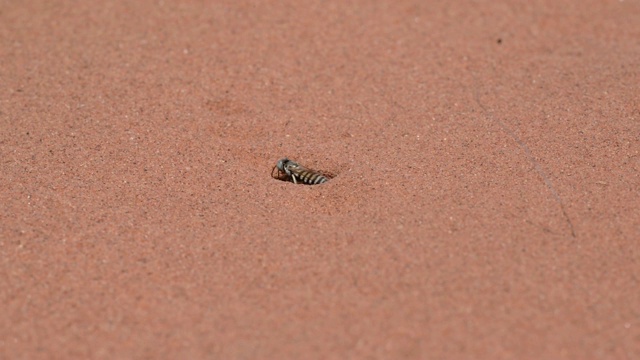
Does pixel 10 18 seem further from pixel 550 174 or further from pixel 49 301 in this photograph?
pixel 550 174

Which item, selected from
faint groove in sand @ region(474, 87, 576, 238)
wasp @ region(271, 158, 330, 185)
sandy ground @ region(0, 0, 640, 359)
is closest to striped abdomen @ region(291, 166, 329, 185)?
wasp @ region(271, 158, 330, 185)

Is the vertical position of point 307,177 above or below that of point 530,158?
below

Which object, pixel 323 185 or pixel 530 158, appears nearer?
pixel 323 185

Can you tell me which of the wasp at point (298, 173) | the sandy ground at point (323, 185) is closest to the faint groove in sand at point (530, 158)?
the sandy ground at point (323, 185)

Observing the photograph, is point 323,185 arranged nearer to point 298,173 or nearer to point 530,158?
point 298,173

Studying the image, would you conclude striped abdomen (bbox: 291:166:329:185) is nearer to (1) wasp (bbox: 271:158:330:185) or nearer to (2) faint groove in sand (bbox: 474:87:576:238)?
(1) wasp (bbox: 271:158:330:185)

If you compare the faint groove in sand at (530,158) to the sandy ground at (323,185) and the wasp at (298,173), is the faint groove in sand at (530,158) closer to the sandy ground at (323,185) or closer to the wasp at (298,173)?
the sandy ground at (323,185)

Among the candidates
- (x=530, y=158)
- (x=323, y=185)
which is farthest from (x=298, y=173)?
(x=530, y=158)
